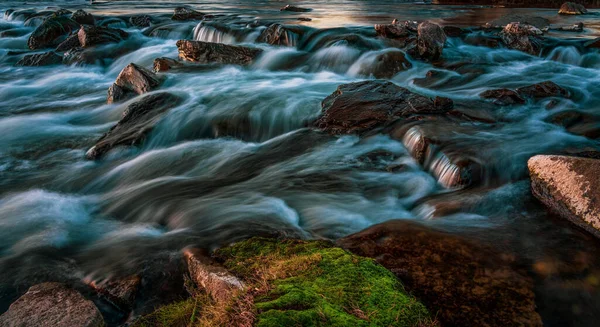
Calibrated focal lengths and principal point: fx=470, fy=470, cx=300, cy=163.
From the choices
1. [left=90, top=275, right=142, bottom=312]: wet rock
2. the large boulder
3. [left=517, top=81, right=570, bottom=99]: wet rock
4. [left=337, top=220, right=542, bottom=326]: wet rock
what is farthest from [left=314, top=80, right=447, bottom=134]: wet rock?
[left=90, top=275, right=142, bottom=312]: wet rock

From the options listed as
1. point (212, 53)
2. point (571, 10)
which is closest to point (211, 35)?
point (212, 53)

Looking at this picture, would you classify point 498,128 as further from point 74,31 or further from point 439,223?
point 74,31

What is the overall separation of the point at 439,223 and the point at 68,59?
519 inches

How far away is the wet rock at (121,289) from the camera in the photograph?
12.6 ft

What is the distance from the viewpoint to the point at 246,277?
3346mm

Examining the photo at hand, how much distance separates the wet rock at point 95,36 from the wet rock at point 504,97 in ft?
39.0

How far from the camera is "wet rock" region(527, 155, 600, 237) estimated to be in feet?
14.6

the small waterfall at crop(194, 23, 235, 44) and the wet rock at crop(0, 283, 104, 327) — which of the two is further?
the small waterfall at crop(194, 23, 235, 44)

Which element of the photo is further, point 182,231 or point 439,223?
point 182,231

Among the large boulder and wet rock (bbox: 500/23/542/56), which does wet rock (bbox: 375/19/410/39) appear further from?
the large boulder

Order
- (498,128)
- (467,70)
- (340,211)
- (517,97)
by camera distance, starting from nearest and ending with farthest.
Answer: (340,211) < (498,128) < (517,97) < (467,70)

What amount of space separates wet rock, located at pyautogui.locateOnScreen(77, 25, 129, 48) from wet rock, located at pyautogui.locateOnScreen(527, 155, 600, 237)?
1397 centimetres

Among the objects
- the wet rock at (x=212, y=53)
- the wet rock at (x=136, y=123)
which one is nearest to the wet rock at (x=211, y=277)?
the wet rock at (x=136, y=123)

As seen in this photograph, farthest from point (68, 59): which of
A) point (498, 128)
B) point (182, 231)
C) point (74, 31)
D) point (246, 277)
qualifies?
point (246, 277)
